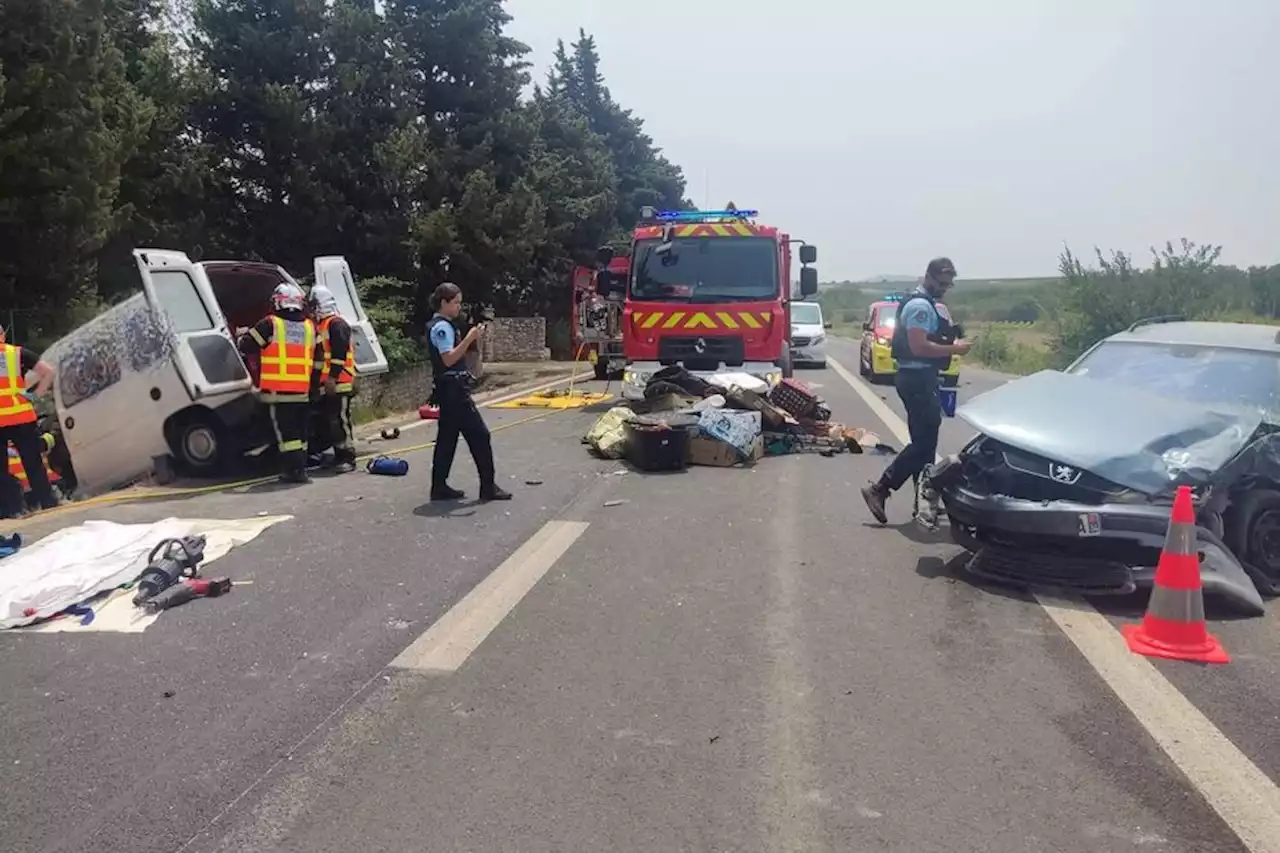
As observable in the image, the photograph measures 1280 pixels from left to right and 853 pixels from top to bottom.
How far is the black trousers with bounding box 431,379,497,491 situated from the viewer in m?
8.56

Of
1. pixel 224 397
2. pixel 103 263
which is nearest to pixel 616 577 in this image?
pixel 224 397

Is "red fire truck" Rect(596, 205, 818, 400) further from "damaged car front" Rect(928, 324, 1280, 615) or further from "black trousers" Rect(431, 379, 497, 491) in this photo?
"damaged car front" Rect(928, 324, 1280, 615)

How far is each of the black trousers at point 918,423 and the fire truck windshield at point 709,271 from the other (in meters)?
6.21

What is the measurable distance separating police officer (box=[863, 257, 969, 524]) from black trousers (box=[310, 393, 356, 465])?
5145 millimetres

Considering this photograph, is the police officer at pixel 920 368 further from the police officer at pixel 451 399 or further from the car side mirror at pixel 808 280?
the car side mirror at pixel 808 280

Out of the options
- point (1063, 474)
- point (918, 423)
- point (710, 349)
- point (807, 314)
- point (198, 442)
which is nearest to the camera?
point (1063, 474)

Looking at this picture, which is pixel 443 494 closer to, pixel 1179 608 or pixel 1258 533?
pixel 1179 608

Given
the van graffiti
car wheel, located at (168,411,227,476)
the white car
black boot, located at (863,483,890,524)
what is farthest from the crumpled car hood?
the white car

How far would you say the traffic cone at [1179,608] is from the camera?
5.00m

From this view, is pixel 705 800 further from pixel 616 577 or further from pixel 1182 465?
pixel 1182 465

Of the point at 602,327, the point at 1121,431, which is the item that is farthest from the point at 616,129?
the point at 1121,431

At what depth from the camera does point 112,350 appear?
951cm

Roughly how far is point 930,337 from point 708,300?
6370mm

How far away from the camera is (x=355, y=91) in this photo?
2238 cm
